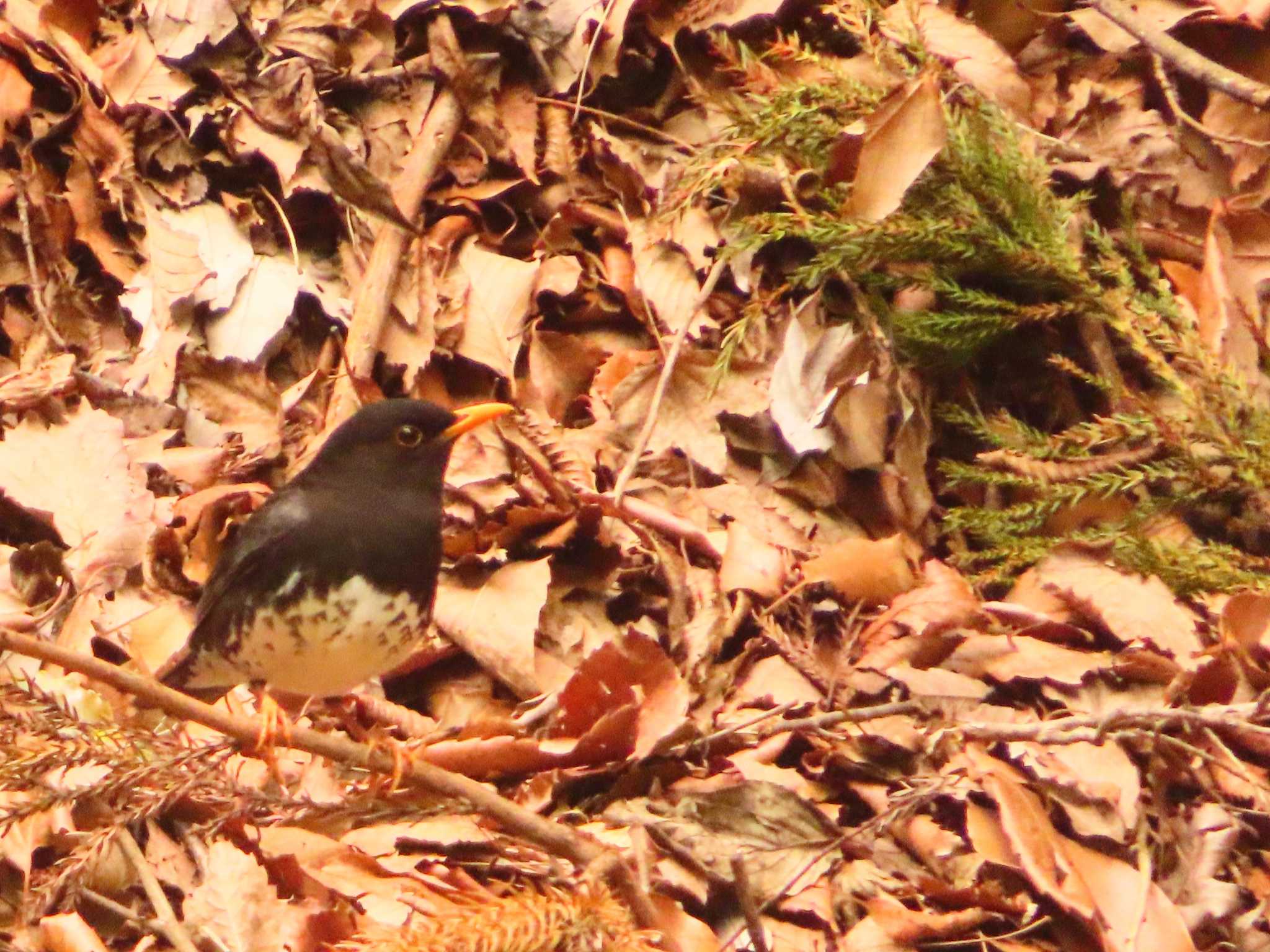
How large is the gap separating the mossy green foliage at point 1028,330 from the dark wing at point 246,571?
1266 millimetres

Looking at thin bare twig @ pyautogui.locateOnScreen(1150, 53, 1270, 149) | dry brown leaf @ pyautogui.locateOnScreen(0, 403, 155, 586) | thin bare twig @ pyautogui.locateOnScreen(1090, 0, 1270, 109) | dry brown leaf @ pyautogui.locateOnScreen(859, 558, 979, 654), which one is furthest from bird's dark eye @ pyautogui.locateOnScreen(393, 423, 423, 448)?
thin bare twig @ pyautogui.locateOnScreen(1150, 53, 1270, 149)

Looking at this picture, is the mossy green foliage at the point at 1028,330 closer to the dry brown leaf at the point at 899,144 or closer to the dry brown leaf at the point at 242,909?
the dry brown leaf at the point at 899,144

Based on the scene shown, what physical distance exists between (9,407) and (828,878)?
2.26 meters

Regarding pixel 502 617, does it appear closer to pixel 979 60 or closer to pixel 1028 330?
pixel 1028 330

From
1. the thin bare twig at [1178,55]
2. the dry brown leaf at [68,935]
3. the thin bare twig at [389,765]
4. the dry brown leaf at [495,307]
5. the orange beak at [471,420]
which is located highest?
the thin bare twig at [1178,55]

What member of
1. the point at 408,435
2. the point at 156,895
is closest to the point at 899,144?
the point at 408,435

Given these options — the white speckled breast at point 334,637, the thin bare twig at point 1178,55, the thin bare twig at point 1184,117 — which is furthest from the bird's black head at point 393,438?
the thin bare twig at point 1184,117

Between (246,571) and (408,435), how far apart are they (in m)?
0.44

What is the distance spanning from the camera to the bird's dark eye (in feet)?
10.9

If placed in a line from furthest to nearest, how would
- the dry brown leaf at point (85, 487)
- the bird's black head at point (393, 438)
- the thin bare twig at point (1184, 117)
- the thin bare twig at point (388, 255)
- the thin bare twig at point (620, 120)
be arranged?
the thin bare twig at point (620, 120) < the thin bare twig at point (1184, 117) < the thin bare twig at point (388, 255) < the dry brown leaf at point (85, 487) < the bird's black head at point (393, 438)

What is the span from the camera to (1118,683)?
347 cm

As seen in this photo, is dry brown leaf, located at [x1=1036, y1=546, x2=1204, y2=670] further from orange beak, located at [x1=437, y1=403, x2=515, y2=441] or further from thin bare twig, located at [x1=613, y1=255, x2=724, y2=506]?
orange beak, located at [x1=437, y1=403, x2=515, y2=441]

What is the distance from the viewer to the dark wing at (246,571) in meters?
3.18

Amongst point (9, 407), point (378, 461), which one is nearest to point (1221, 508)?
point (378, 461)
